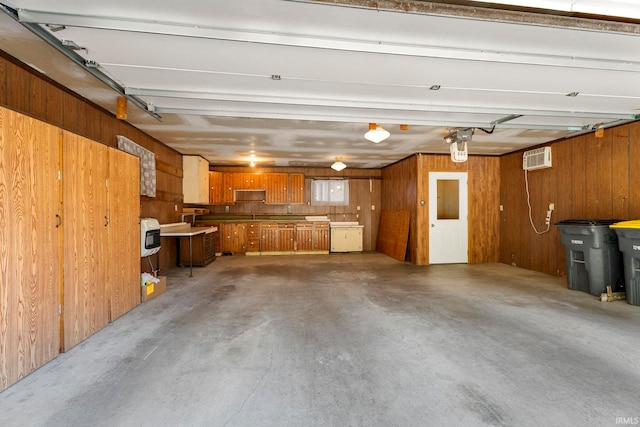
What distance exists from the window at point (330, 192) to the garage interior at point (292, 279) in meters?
4.11

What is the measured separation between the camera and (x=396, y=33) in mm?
2164

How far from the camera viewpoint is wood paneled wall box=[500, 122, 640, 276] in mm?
4461

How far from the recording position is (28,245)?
2240mm

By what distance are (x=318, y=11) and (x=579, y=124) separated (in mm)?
4952

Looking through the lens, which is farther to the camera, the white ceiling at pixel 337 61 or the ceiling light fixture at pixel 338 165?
the ceiling light fixture at pixel 338 165

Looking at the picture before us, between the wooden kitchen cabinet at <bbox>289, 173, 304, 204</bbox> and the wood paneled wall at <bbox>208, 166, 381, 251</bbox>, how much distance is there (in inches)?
13.6

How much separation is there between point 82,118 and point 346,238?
22.2ft

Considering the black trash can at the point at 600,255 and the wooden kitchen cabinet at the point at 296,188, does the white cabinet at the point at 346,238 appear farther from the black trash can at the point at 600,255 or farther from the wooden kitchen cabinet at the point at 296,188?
the black trash can at the point at 600,255

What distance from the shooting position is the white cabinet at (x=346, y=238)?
29.0 feet

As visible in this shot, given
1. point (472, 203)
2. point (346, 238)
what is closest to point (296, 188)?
point (346, 238)

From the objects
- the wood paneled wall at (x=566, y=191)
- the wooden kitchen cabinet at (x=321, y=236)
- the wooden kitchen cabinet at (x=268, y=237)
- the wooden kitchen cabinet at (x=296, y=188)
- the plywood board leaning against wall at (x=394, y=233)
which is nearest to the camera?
the wood paneled wall at (x=566, y=191)

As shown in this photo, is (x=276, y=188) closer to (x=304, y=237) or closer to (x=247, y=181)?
(x=247, y=181)

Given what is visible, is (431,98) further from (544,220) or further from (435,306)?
(544,220)

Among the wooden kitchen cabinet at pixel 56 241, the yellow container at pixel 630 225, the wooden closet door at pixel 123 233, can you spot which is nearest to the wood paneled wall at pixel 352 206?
the wooden closet door at pixel 123 233
